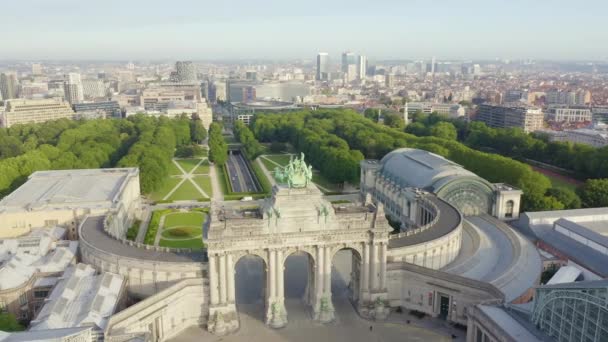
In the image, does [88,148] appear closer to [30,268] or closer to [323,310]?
[30,268]

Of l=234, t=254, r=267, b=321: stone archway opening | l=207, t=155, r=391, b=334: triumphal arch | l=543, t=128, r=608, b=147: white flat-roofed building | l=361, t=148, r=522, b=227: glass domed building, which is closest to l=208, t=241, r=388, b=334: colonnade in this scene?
l=207, t=155, r=391, b=334: triumphal arch

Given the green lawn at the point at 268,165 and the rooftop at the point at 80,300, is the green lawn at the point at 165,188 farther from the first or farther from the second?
the rooftop at the point at 80,300

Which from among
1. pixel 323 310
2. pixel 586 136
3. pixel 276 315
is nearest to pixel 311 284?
pixel 323 310

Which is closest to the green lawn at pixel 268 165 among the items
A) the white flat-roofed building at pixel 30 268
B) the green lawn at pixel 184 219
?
the green lawn at pixel 184 219

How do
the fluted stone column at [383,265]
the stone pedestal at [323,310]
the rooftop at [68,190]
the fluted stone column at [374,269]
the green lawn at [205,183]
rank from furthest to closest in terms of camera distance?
the green lawn at [205,183]
the rooftop at [68,190]
the fluted stone column at [383,265]
the fluted stone column at [374,269]
the stone pedestal at [323,310]

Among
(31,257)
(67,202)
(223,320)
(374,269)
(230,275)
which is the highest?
(67,202)

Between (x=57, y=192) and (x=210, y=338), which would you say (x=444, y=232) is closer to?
(x=210, y=338)
